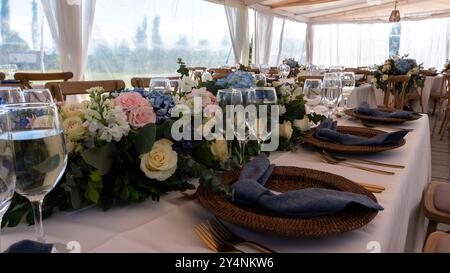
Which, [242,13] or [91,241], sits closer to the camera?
[91,241]

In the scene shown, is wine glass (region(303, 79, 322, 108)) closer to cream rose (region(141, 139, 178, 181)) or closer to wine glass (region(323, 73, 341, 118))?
wine glass (region(323, 73, 341, 118))

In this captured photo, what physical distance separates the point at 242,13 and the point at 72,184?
27.9 ft

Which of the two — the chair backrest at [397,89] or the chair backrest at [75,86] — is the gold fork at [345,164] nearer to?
the chair backrest at [75,86]

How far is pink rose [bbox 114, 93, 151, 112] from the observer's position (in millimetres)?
717

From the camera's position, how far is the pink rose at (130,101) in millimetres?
717

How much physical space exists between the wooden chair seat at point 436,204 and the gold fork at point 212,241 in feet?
3.60

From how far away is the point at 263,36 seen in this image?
9672 mm

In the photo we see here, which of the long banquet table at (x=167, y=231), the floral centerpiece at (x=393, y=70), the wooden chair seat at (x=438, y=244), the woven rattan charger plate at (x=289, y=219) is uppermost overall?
the floral centerpiece at (x=393, y=70)

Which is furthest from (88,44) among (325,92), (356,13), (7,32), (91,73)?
(356,13)

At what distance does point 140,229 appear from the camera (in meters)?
0.61

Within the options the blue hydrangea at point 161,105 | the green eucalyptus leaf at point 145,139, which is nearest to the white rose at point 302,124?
the blue hydrangea at point 161,105

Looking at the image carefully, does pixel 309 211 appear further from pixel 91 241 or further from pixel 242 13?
pixel 242 13

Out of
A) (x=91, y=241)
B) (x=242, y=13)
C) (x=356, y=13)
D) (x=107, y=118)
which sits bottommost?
(x=91, y=241)

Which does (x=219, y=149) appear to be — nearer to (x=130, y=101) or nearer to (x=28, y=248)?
(x=130, y=101)
